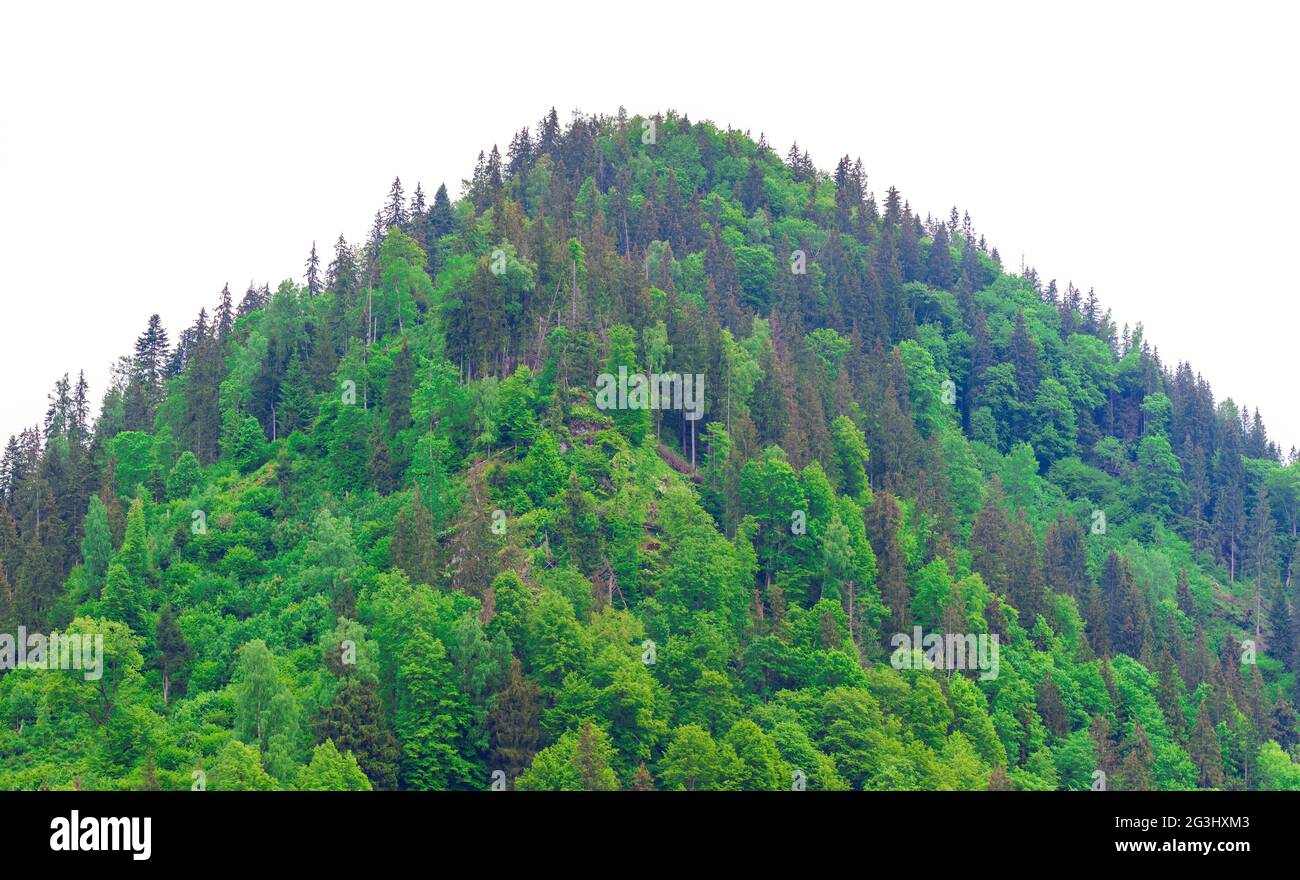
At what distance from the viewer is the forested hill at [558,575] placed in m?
101

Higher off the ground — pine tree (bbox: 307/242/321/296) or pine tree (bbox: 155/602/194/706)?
pine tree (bbox: 307/242/321/296)

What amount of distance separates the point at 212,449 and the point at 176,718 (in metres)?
42.5

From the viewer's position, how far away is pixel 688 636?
364ft

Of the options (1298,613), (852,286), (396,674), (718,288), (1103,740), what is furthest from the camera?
(852,286)

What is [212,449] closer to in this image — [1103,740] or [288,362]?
[288,362]

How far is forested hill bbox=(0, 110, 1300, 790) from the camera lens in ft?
330

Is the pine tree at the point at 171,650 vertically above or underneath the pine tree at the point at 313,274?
underneath

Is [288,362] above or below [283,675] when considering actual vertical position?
above

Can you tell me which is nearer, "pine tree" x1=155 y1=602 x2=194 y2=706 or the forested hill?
the forested hill

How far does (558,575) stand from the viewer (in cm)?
11069

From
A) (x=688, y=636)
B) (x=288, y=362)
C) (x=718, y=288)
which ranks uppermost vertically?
(x=718, y=288)

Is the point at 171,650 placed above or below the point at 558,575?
below

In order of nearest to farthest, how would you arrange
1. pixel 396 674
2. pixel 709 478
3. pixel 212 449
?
1. pixel 396 674
2. pixel 709 478
3. pixel 212 449
